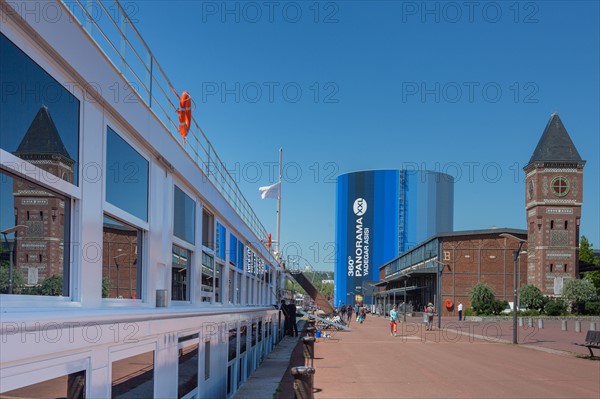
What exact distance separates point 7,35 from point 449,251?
62.3m

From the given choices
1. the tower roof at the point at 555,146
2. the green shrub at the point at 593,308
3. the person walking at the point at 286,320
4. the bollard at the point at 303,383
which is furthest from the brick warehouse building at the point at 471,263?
the bollard at the point at 303,383

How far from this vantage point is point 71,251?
139 inches

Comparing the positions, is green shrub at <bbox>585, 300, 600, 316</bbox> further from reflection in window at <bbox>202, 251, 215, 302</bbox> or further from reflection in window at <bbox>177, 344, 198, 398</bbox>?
reflection in window at <bbox>177, 344, 198, 398</bbox>

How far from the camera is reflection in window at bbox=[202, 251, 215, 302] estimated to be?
807cm

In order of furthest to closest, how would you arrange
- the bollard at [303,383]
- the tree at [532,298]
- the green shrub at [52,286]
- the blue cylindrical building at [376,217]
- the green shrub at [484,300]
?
the blue cylindrical building at [376,217] < the green shrub at [484,300] < the tree at [532,298] < the bollard at [303,383] < the green shrub at [52,286]

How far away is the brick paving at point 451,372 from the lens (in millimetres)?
12398

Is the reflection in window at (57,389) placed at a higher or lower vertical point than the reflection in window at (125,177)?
lower

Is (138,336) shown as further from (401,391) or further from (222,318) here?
(401,391)

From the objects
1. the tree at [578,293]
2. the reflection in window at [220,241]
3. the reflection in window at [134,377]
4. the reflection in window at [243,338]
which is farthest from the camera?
the tree at [578,293]

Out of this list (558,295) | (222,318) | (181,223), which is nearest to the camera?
(181,223)

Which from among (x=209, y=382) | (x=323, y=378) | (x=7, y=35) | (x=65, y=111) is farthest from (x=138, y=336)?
(x=323, y=378)

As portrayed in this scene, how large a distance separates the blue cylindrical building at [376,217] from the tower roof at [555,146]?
3917 cm

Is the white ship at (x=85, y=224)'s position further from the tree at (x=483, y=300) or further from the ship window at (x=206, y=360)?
the tree at (x=483, y=300)

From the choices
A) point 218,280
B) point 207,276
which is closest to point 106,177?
point 207,276
